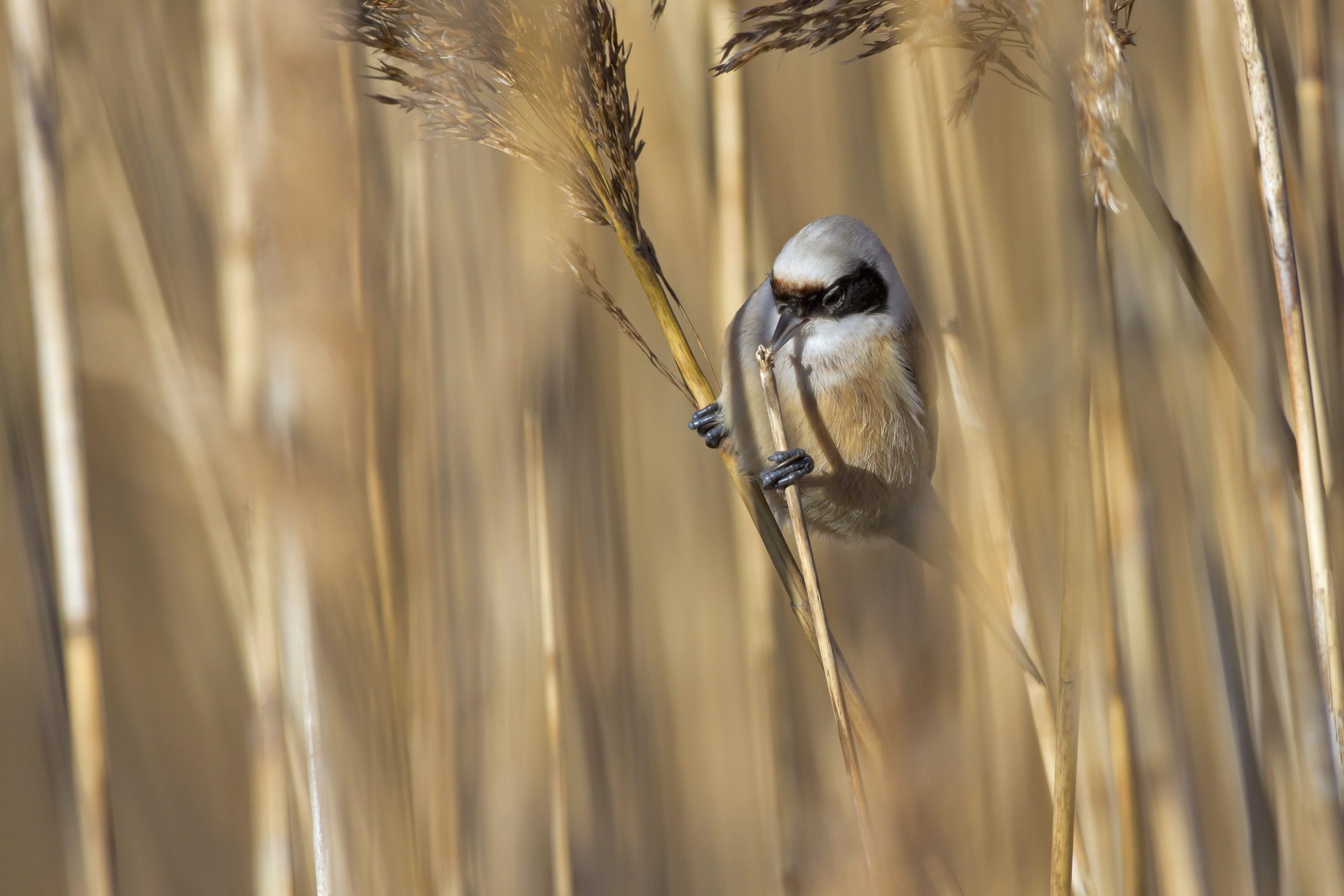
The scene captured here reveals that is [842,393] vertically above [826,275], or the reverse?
[826,275]

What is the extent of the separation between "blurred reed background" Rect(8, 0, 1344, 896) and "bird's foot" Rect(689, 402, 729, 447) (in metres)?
0.19

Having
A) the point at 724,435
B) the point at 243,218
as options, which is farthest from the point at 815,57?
the point at 243,218

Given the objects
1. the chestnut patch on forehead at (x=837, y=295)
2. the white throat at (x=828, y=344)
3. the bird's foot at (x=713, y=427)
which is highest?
the chestnut patch on forehead at (x=837, y=295)

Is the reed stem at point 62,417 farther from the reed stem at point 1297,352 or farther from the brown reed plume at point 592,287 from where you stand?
the reed stem at point 1297,352

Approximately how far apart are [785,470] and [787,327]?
0.54 feet

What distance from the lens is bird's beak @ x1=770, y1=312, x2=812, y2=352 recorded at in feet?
3.54

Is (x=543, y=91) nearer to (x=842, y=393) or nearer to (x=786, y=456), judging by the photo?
(x=786, y=456)

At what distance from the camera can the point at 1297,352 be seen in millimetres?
711

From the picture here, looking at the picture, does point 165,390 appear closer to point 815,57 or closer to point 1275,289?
point 815,57

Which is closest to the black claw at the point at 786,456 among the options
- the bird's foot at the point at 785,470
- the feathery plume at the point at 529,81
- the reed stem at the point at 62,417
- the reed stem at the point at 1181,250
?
the bird's foot at the point at 785,470

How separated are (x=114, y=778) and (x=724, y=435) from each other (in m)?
1.04

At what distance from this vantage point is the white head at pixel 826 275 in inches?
41.9

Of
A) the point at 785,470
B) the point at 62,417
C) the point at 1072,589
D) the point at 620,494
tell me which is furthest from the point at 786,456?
the point at 62,417

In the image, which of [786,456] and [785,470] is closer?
[786,456]
